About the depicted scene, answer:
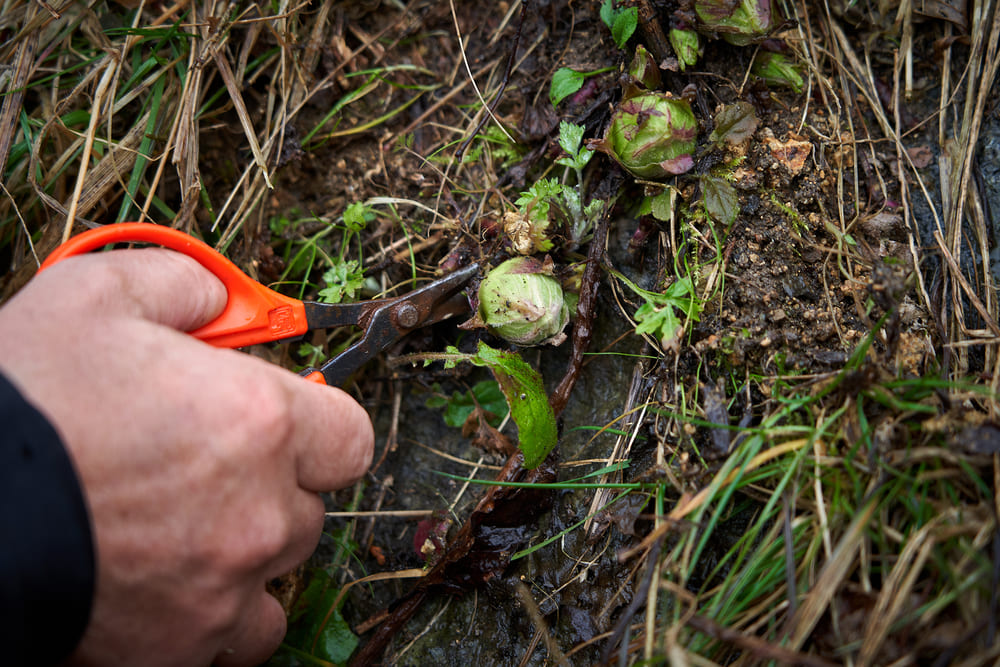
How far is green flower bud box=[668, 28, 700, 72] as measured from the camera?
6.06 ft

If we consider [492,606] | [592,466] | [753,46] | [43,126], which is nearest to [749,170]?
[753,46]

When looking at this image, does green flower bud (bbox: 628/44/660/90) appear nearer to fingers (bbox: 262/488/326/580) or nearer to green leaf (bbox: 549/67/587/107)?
green leaf (bbox: 549/67/587/107)

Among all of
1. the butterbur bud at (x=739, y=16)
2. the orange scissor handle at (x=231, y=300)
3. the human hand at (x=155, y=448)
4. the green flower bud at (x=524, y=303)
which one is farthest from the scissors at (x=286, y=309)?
the butterbur bud at (x=739, y=16)

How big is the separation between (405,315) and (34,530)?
3.34 feet

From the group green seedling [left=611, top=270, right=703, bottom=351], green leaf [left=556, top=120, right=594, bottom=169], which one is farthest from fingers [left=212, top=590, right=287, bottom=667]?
green leaf [left=556, top=120, right=594, bottom=169]

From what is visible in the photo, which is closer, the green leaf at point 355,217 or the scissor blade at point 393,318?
the scissor blade at point 393,318

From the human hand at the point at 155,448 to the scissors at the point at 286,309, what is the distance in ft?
0.74

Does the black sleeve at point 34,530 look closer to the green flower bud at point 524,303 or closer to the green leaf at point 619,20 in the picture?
the green flower bud at point 524,303

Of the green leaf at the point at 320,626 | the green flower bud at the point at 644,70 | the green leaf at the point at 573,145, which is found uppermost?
the green flower bud at the point at 644,70

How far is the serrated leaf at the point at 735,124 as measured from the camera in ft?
5.94

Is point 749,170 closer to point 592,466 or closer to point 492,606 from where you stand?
point 592,466

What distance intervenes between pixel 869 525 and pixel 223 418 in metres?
1.42

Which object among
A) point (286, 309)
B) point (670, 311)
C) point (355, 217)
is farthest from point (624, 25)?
point (286, 309)

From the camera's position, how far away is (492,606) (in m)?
Result: 1.94
